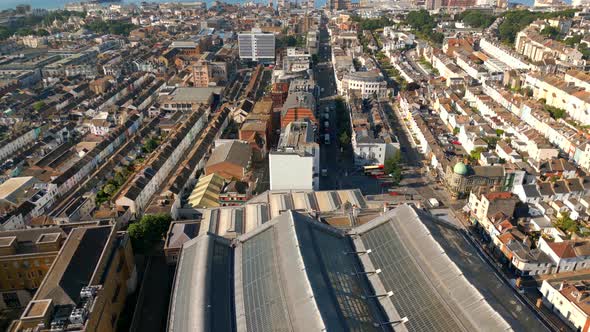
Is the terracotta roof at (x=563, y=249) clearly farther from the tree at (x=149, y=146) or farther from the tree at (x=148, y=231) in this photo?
the tree at (x=149, y=146)

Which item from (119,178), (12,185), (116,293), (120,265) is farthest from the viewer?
(119,178)

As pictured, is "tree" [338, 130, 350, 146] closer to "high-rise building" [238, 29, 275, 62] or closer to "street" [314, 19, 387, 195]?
"street" [314, 19, 387, 195]

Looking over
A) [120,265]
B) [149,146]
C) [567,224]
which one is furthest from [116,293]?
[567,224]

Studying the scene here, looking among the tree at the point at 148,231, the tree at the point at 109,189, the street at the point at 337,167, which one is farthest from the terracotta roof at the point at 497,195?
the tree at the point at 109,189

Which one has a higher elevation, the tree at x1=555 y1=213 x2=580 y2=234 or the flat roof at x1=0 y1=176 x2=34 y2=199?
the flat roof at x1=0 y1=176 x2=34 y2=199

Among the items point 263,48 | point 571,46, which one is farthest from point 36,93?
point 571,46

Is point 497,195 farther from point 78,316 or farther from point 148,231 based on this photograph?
point 78,316

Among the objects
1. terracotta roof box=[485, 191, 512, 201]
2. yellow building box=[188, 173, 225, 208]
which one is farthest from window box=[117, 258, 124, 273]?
terracotta roof box=[485, 191, 512, 201]
